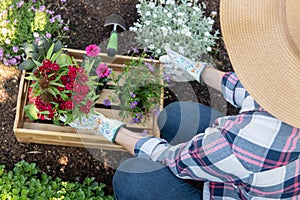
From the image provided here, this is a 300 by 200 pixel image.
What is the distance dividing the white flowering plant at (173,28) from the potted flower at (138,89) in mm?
213

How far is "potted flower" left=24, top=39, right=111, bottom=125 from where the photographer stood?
2.10 metres

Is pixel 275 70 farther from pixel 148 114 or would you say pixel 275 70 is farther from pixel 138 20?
pixel 138 20

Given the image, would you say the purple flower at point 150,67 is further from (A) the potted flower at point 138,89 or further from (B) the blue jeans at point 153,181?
(B) the blue jeans at point 153,181

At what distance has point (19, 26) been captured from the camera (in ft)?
8.46

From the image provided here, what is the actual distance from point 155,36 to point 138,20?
157 mm

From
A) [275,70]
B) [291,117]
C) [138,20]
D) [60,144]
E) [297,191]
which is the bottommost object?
[60,144]

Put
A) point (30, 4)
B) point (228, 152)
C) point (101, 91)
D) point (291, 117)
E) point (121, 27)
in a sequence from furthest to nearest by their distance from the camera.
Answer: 1. point (121, 27)
2. point (30, 4)
3. point (101, 91)
4. point (228, 152)
5. point (291, 117)

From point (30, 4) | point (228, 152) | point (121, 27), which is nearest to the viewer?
point (228, 152)

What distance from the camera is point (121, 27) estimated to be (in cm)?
282

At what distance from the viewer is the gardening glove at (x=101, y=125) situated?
2.12 metres

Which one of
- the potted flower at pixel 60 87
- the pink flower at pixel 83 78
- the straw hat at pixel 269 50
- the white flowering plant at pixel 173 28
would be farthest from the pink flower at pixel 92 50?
the straw hat at pixel 269 50

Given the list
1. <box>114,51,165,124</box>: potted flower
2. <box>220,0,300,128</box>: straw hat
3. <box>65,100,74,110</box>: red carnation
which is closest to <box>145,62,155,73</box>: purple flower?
<box>114,51,165,124</box>: potted flower

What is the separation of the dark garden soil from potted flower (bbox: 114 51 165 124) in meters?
0.23

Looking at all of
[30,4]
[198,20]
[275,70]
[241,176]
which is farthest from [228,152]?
[30,4]
